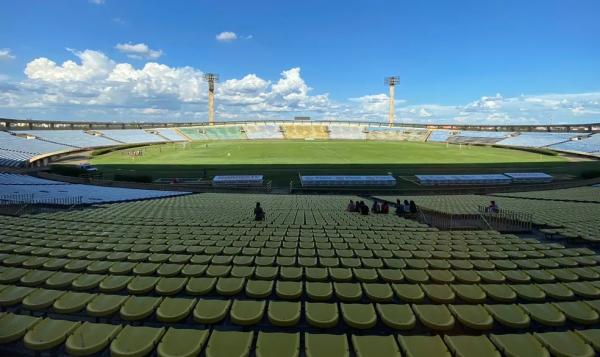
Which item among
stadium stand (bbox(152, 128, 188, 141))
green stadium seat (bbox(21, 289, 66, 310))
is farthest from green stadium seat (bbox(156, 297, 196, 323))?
stadium stand (bbox(152, 128, 188, 141))

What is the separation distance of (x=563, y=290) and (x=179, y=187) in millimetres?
40524

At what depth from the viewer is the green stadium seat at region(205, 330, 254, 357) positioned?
A: 16.1 ft

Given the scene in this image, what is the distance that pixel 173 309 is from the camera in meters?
6.33

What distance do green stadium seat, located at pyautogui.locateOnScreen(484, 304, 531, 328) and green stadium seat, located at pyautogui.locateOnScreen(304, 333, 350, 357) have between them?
9.40ft

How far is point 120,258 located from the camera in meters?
9.55

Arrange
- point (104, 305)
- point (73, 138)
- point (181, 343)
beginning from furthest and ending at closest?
point (73, 138), point (104, 305), point (181, 343)

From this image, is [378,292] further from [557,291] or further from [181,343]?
[181,343]

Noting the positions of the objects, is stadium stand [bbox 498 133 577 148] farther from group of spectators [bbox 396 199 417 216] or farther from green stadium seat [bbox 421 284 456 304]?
green stadium seat [bbox 421 284 456 304]

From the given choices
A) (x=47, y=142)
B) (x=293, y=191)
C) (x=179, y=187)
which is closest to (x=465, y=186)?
(x=293, y=191)

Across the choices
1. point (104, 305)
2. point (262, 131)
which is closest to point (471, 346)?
point (104, 305)

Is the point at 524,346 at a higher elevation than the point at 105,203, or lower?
higher

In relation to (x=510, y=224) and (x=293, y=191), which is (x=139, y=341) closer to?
(x=510, y=224)

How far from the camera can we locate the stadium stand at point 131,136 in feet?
345

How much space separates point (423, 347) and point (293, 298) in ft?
8.51
